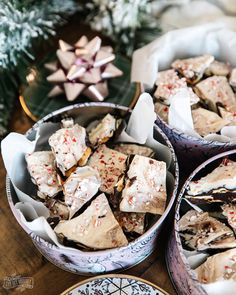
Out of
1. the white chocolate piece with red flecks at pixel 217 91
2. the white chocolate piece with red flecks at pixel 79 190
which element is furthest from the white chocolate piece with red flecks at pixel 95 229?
the white chocolate piece with red flecks at pixel 217 91

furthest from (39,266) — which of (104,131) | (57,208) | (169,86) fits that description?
(169,86)

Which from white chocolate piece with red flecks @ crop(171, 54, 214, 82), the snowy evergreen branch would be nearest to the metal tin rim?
white chocolate piece with red flecks @ crop(171, 54, 214, 82)

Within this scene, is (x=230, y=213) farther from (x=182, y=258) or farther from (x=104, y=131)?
(x=104, y=131)

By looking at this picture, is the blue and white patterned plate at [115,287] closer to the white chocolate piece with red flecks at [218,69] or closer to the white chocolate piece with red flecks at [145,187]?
the white chocolate piece with red flecks at [145,187]

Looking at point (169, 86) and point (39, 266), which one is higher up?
point (169, 86)

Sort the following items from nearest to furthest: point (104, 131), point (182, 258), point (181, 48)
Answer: point (182, 258), point (104, 131), point (181, 48)

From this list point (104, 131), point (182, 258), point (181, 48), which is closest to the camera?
point (182, 258)

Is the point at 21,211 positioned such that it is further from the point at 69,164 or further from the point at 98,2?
the point at 98,2
